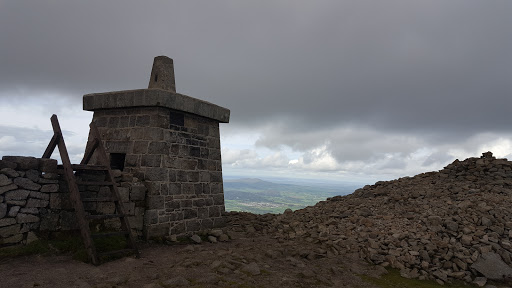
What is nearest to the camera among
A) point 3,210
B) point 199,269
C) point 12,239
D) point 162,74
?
point 199,269

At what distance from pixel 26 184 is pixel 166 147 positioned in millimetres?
3146

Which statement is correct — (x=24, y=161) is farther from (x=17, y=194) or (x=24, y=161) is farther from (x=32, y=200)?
(x=32, y=200)

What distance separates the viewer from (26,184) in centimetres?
676

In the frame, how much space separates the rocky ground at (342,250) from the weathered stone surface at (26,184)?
1419mm

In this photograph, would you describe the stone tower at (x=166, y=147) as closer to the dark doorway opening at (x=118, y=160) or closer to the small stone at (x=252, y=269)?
the dark doorway opening at (x=118, y=160)

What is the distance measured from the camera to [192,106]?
30.7 feet

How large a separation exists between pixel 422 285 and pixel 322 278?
209 cm

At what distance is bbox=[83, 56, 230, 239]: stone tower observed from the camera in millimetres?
8531

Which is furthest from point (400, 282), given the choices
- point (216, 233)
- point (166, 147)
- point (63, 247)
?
point (63, 247)

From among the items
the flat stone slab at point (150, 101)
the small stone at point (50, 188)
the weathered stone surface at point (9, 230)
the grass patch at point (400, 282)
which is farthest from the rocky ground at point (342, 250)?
the flat stone slab at point (150, 101)

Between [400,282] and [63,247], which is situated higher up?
[63,247]

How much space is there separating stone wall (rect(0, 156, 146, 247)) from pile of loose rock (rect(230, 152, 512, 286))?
559 centimetres

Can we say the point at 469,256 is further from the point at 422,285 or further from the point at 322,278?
the point at 322,278

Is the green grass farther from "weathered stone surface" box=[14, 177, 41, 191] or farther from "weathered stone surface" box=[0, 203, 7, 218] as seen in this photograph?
"weathered stone surface" box=[14, 177, 41, 191]
